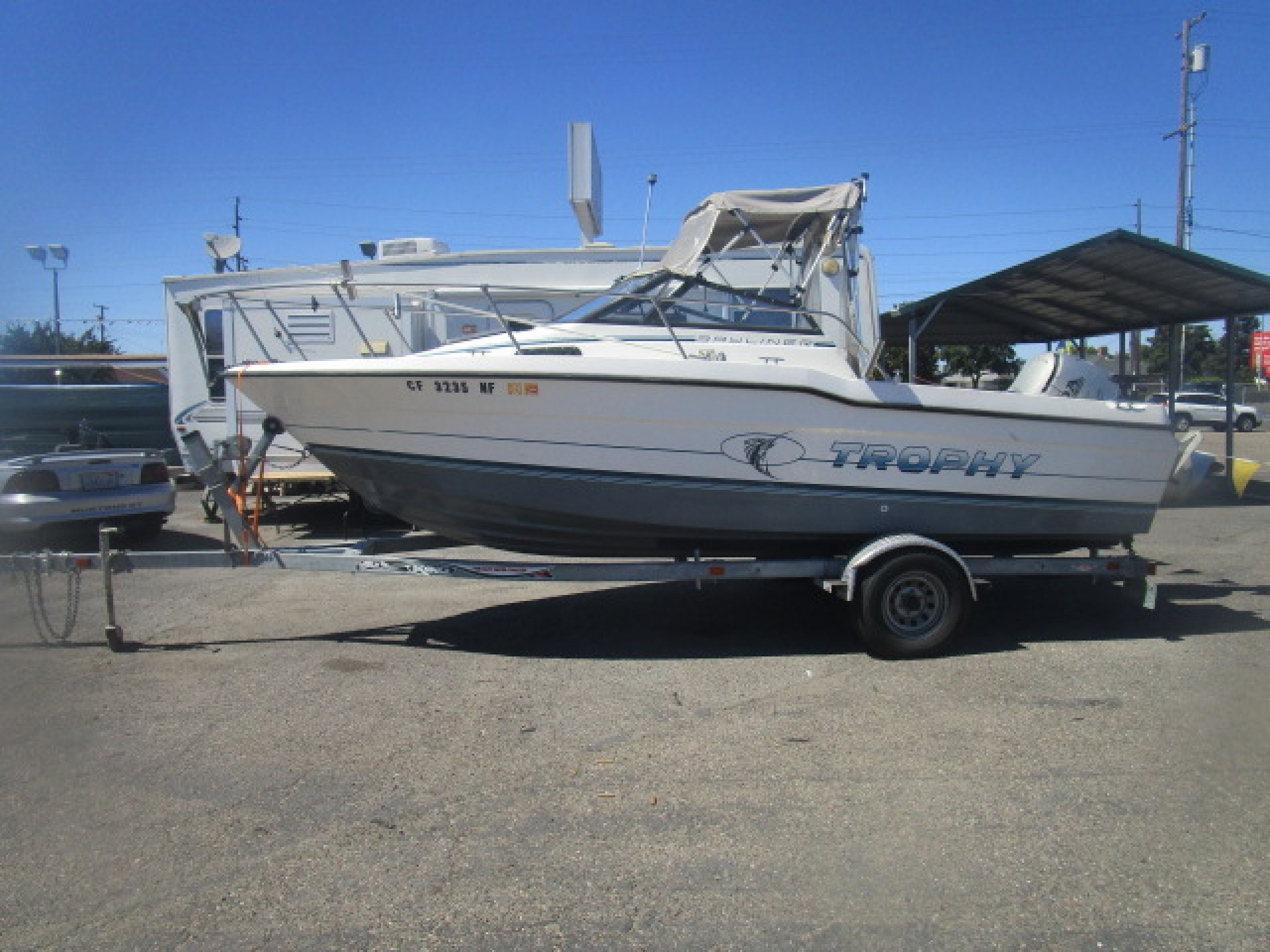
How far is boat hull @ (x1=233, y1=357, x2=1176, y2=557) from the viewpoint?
16.1ft

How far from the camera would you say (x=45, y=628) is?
570 cm

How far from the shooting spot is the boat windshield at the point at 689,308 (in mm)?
5500

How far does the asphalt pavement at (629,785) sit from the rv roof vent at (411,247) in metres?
5.45

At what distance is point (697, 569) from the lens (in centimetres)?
528

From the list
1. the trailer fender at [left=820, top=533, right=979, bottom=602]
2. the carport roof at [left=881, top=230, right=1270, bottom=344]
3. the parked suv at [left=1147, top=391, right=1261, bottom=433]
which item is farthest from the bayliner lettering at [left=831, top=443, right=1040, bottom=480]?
the parked suv at [left=1147, top=391, right=1261, bottom=433]

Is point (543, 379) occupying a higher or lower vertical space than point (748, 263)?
lower

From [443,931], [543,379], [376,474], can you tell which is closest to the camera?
[443,931]

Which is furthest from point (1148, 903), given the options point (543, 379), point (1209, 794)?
point (543, 379)

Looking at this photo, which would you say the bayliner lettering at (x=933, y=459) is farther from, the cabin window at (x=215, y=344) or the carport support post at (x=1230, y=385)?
the carport support post at (x=1230, y=385)

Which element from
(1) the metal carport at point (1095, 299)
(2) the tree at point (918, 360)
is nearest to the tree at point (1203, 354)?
(2) the tree at point (918, 360)

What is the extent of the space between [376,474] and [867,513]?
2987 millimetres

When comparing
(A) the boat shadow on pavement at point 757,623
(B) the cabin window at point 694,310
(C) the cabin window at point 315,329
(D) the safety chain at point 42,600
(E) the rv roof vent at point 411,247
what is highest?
(E) the rv roof vent at point 411,247

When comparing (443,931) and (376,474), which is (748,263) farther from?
(443,931)

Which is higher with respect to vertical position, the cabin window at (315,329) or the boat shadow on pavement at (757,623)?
the cabin window at (315,329)
